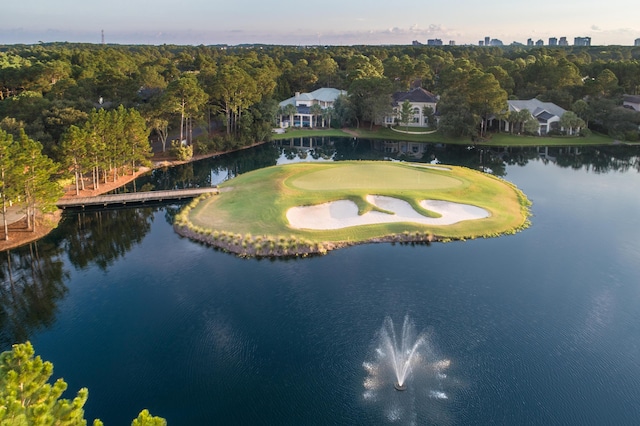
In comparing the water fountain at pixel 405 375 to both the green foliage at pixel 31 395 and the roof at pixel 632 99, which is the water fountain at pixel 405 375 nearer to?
the green foliage at pixel 31 395

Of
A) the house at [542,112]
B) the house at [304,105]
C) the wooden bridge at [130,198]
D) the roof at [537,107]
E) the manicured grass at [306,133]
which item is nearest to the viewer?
the wooden bridge at [130,198]

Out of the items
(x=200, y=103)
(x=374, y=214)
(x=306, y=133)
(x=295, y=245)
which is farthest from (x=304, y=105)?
(x=295, y=245)

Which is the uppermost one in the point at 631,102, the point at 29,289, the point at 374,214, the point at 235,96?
the point at 235,96

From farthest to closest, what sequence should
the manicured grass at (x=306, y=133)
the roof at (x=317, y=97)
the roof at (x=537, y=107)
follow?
the roof at (x=317, y=97) → the manicured grass at (x=306, y=133) → the roof at (x=537, y=107)

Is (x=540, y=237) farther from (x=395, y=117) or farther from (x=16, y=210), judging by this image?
(x=395, y=117)

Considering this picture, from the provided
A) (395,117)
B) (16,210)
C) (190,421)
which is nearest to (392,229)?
(190,421)

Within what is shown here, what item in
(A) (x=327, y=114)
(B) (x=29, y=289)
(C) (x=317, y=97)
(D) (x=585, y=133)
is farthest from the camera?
(C) (x=317, y=97)

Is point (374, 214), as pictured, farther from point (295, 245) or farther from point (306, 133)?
point (306, 133)

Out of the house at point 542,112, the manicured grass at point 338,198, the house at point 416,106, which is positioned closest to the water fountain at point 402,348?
the manicured grass at point 338,198
